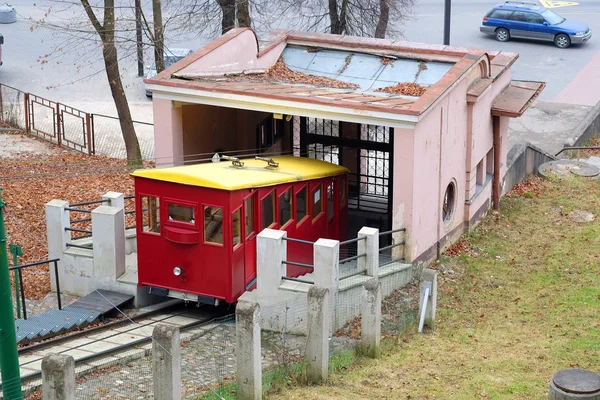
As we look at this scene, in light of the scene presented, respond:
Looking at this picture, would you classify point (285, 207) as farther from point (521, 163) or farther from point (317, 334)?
point (521, 163)

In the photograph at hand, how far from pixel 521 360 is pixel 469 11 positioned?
3358 cm

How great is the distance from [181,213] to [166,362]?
16.4 feet

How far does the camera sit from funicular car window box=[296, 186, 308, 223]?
18422 millimetres

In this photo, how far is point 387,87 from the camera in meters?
21.2

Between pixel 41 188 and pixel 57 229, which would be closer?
pixel 57 229

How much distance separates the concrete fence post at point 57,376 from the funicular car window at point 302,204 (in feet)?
25.6

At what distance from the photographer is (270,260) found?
54.5 ft

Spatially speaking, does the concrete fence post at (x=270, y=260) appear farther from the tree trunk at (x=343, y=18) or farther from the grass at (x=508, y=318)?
the tree trunk at (x=343, y=18)

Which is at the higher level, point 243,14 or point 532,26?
point 243,14

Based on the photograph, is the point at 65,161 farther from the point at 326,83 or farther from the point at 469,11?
the point at 469,11

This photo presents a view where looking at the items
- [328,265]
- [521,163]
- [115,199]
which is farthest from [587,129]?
[115,199]

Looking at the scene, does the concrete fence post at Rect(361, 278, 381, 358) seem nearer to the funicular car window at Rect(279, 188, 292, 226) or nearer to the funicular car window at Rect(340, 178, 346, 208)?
the funicular car window at Rect(279, 188, 292, 226)

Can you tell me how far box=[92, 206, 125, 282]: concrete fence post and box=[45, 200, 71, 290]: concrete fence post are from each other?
2.06 ft

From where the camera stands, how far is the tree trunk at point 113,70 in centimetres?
2528
